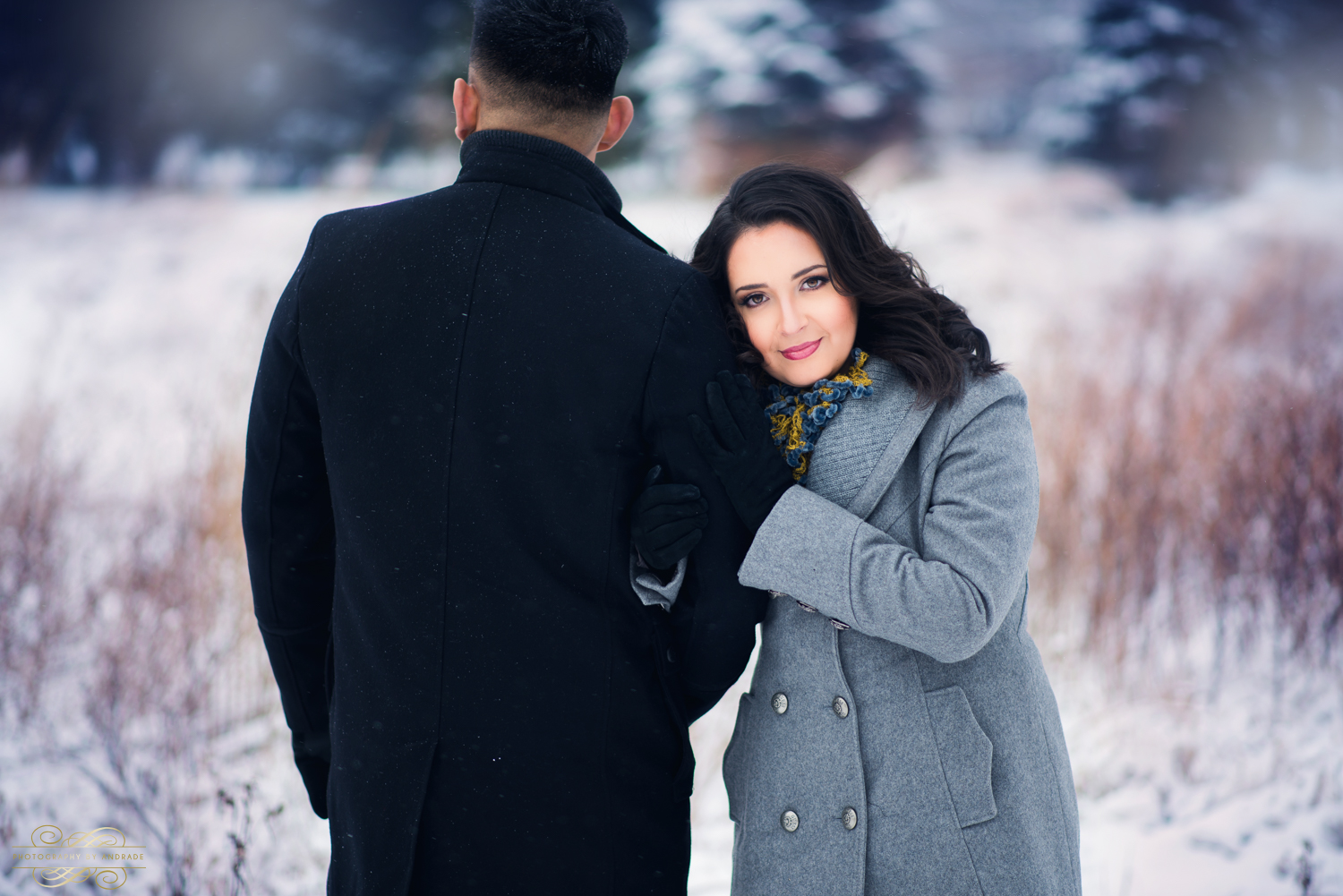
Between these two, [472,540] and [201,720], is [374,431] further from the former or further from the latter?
[201,720]

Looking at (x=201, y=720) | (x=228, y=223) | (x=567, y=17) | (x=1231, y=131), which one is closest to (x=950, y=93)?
(x=1231, y=131)

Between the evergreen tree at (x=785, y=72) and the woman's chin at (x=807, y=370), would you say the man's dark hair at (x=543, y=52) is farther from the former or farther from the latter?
the evergreen tree at (x=785, y=72)

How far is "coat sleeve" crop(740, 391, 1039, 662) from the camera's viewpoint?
107cm

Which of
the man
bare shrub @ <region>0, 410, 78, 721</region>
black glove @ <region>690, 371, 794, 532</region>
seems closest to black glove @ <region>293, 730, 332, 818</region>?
the man

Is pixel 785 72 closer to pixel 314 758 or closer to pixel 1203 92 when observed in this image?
pixel 1203 92

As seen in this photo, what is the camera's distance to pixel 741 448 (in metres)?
1.14

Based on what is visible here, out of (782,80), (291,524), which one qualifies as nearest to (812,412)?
(291,524)

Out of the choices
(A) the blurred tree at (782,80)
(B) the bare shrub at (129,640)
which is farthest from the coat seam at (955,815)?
(A) the blurred tree at (782,80)

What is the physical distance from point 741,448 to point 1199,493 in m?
3.34

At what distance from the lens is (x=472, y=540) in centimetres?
106

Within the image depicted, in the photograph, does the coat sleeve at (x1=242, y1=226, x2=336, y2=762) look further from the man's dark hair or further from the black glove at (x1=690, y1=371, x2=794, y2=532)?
the black glove at (x1=690, y1=371, x2=794, y2=532)

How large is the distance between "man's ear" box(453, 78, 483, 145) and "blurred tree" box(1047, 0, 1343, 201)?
4350mm

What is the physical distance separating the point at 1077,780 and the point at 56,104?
6.01 m

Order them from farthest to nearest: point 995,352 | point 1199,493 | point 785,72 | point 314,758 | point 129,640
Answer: point 785,72
point 995,352
point 1199,493
point 129,640
point 314,758
